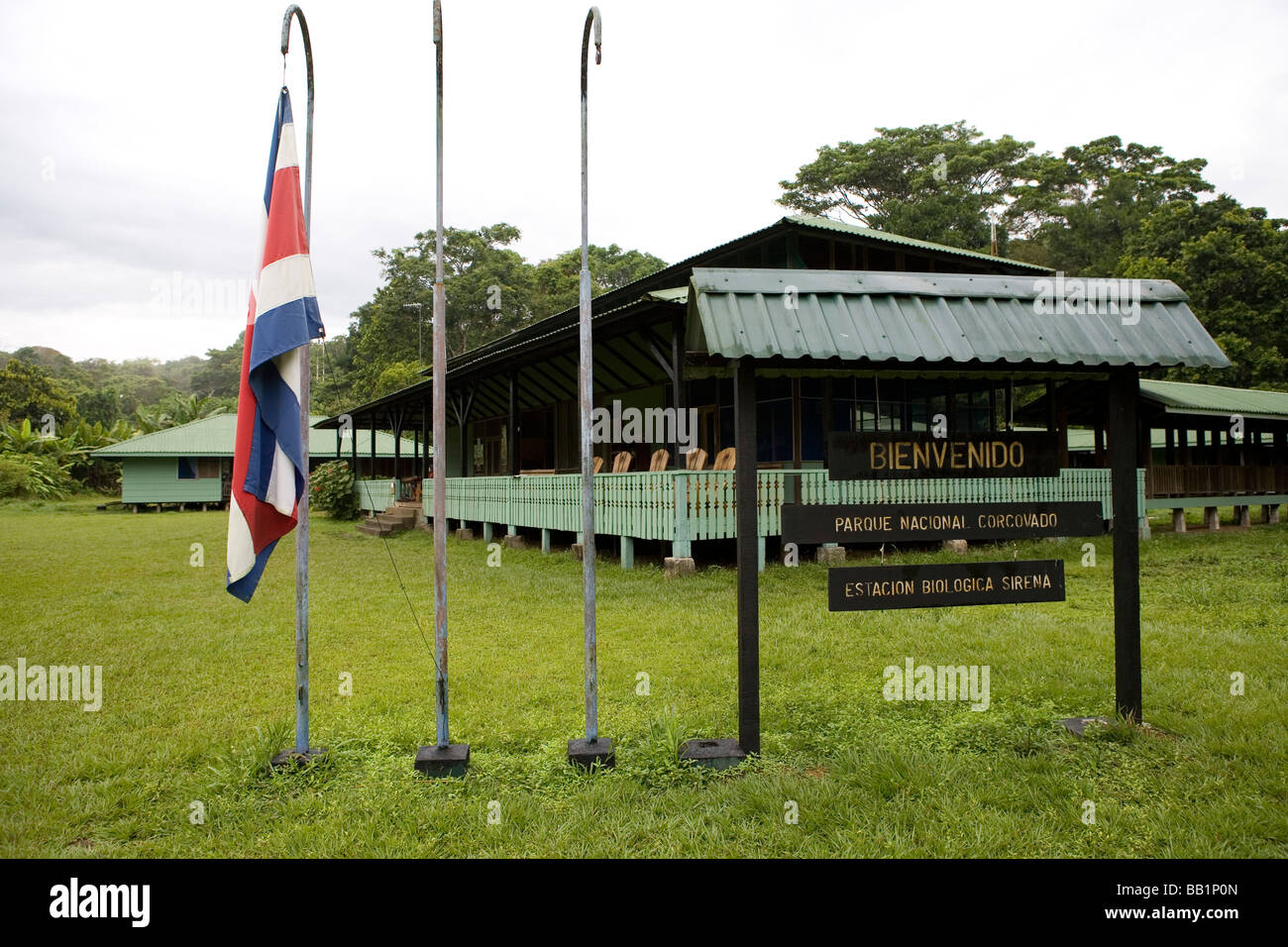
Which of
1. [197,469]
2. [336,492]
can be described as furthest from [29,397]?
[336,492]

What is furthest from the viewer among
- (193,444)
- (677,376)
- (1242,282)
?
(193,444)

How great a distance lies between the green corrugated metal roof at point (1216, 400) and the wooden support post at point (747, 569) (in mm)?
16103

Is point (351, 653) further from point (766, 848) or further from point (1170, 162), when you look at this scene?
point (1170, 162)

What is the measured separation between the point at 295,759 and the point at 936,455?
3903 mm

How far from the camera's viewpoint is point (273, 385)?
13.2 ft

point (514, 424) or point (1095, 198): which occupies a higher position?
point (1095, 198)

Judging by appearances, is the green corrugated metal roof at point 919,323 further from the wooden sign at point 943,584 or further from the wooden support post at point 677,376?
the wooden support post at point 677,376

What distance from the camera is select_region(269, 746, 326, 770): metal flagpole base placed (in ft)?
13.4

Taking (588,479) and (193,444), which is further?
(193,444)

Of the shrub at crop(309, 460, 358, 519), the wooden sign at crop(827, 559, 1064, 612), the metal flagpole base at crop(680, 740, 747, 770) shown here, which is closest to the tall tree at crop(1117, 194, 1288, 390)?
the wooden sign at crop(827, 559, 1064, 612)

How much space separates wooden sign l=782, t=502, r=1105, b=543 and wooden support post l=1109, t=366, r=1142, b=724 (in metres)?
0.16

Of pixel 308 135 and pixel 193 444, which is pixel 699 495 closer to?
pixel 308 135

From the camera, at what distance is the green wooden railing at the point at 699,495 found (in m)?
11.0

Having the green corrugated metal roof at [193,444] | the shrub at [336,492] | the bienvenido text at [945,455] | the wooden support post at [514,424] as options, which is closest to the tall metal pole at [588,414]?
the bienvenido text at [945,455]
